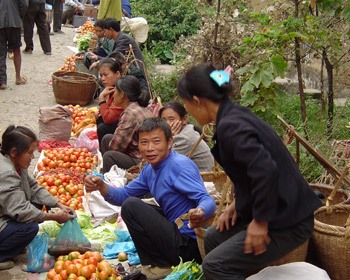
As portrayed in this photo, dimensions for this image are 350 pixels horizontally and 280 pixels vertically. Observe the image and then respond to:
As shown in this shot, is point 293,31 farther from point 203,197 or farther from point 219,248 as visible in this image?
point 219,248

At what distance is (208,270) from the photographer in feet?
10.7

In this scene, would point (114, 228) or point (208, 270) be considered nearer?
point (208, 270)

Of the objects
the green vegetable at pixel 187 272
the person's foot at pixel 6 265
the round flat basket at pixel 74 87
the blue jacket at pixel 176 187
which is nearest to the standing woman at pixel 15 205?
the person's foot at pixel 6 265

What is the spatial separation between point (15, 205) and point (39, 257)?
0.46 meters

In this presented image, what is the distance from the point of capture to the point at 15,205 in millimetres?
4488

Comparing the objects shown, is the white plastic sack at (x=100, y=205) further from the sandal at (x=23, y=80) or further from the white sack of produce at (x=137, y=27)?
the white sack of produce at (x=137, y=27)

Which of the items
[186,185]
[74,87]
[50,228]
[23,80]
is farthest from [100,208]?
[23,80]

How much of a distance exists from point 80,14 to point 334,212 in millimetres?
17873

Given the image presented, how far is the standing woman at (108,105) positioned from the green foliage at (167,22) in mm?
5264

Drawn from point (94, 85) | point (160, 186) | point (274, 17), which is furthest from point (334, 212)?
point (94, 85)

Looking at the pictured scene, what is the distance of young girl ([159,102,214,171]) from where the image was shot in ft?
18.0

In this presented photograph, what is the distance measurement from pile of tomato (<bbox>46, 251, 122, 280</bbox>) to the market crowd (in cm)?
30

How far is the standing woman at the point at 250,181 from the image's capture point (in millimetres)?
2891

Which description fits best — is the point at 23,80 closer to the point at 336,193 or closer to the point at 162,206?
the point at 162,206
